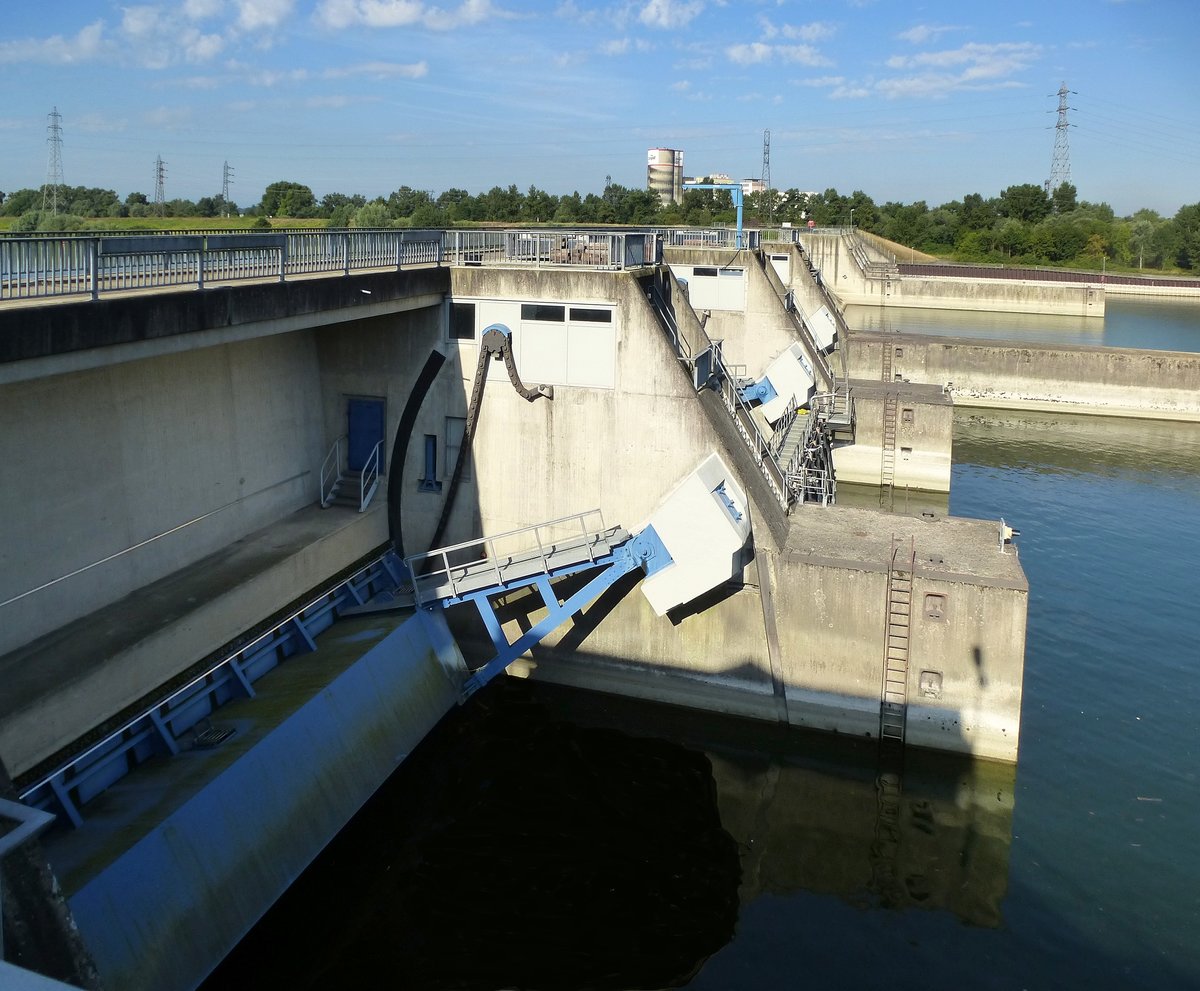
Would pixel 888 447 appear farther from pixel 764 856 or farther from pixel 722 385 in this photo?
pixel 764 856

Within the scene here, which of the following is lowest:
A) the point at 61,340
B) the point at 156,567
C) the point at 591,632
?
the point at 591,632

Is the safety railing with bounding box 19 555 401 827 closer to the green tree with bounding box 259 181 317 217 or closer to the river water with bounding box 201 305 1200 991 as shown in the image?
the river water with bounding box 201 305 1200 991

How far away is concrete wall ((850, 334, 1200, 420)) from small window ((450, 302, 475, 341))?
89.0 feet

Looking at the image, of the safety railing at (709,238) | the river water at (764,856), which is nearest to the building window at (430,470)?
the river water at (764,856)

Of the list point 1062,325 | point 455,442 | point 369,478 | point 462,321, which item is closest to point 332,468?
point 369,478

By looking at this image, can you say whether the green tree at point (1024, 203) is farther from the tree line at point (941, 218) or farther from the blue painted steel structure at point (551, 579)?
the blue painted steel structure at point (551, 579)

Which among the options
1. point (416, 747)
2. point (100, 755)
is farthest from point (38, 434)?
point (416, 747)

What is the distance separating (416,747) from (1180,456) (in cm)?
2983

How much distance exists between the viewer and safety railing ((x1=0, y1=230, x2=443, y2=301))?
10.2 metres

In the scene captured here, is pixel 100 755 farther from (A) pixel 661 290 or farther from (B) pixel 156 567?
(A) pixel 661 290

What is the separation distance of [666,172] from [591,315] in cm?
13027

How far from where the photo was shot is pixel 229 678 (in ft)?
43.8

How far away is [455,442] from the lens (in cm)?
1712

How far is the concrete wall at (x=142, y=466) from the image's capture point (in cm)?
1167
